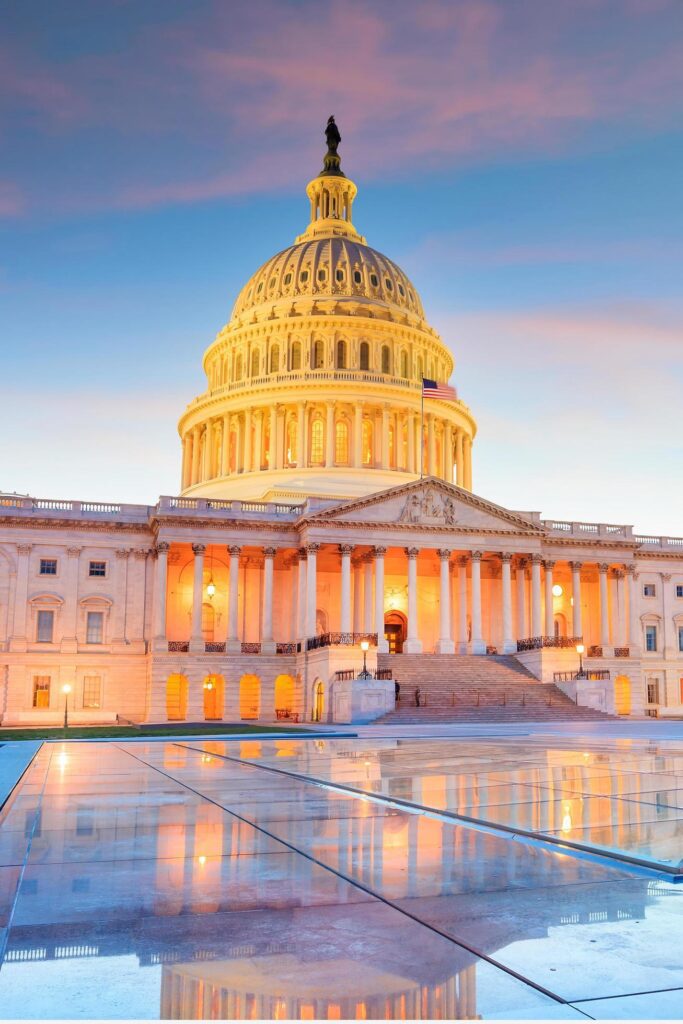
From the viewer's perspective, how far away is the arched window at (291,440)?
94681 millimetres

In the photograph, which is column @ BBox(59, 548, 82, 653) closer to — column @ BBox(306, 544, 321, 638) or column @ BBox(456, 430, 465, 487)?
column @ BBox(306, 544, 321, 638)

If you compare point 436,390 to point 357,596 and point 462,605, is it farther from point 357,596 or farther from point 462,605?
point 357,596

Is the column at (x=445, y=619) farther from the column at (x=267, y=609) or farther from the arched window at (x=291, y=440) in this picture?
the arched window at (x=291, y=440)

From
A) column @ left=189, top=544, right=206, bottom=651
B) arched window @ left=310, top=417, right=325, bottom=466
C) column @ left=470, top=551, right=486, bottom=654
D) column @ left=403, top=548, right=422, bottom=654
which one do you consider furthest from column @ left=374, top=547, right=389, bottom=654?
arched window @ left=310, top=417, right=325, bottom=466

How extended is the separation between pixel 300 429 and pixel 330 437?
2978 millimetres

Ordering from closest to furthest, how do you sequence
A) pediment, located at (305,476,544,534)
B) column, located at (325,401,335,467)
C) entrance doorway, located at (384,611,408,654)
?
pediment, located at (305,476,544,534)
entrance doorway, located at (384,611,408,654)
column, located at (325,401,335,467)

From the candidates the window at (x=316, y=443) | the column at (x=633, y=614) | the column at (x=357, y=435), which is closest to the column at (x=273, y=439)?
the window at (x=316, y=443)

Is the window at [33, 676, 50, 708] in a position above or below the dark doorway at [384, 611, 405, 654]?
below

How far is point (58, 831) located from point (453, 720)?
47.7m

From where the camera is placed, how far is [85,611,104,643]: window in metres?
75.7

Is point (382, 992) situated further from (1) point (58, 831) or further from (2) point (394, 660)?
(2) point (394, 660)

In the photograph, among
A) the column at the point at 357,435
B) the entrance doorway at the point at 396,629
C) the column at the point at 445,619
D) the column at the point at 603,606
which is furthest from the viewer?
the column at the point at 357,435

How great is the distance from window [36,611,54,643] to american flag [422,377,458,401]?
33.4 metres

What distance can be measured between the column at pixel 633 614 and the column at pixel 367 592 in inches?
874
